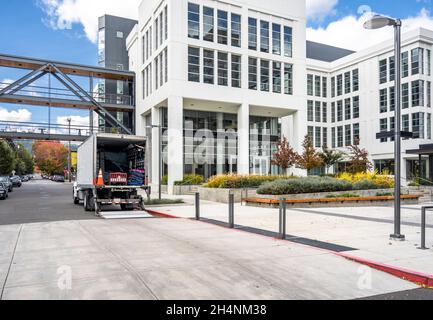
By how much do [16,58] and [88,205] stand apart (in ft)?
95.7

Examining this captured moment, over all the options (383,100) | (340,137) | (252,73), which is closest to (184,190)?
(252,73)

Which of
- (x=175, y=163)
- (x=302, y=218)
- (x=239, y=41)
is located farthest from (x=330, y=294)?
(x=239, y=41)

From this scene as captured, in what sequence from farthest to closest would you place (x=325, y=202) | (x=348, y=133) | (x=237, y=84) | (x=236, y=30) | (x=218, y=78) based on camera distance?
(x=348, y=133) < (x=236, y=30) < (x=237, y=84) < (x=218, y=78) < (x=325, y=202)

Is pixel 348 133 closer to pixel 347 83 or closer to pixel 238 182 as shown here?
pixel 347 83

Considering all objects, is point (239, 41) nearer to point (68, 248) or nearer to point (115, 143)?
point (115, 143)

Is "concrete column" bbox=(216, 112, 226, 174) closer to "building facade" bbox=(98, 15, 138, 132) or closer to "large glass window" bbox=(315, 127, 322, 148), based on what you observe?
"building facade" bbox=(98, 15, 138, 132)

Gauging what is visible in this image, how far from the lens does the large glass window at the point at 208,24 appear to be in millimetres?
36031

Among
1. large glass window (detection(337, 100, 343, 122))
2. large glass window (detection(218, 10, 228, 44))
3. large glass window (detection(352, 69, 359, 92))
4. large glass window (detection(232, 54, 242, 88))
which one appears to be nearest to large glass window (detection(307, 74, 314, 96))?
large glass window (detection(337, 100, 343, 122))

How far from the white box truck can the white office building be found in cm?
1320

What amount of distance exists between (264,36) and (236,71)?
5291 millimetres

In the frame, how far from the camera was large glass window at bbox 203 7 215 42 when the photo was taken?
36031 millimetres

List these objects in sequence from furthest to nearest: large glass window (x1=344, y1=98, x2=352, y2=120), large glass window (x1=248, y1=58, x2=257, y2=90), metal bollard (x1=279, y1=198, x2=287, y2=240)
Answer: large glass window (x1=344, y1=98, x2=352, y2=120) < large glass window (x1=248, y1=58, x2=257, y2=90) < metal bollard (x1=279, y1=198, x2=287, y2=240)

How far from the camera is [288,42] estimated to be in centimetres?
4084

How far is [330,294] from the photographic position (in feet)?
17.5
